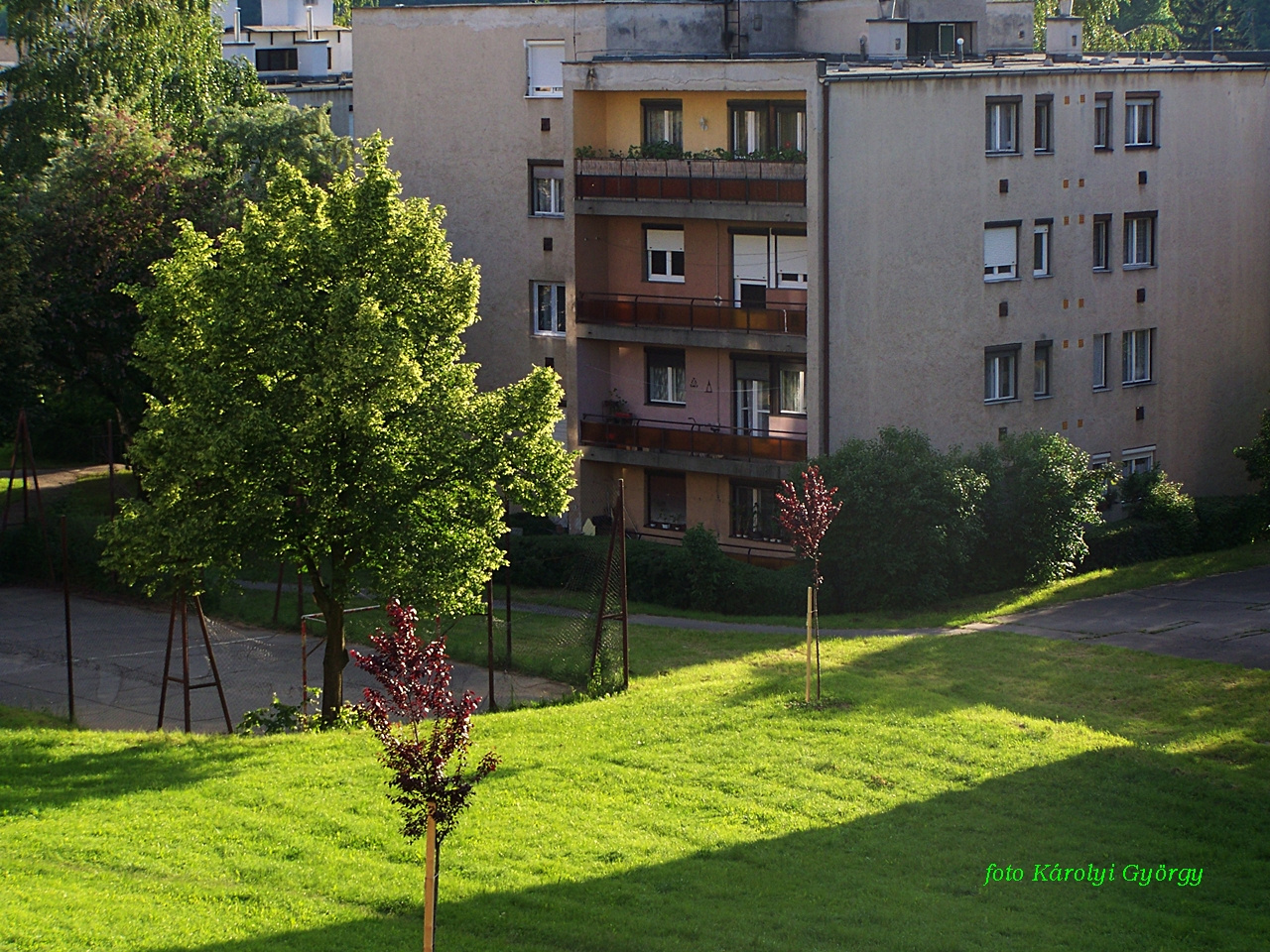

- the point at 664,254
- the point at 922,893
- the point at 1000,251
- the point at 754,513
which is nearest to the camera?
the point at 922,893

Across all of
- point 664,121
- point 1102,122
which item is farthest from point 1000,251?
point 664,121

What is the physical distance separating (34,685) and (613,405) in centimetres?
1867

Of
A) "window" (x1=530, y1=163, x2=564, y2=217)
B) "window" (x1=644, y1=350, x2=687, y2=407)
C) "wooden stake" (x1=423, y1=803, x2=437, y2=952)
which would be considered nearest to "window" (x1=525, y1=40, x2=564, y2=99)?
"window" (x1=530, y1=163, x2=564, y2=217)

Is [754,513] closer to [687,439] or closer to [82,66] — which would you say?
[687,439]

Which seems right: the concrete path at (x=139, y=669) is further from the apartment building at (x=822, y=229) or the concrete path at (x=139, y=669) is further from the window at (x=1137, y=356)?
the window at (x=1137, y=356)

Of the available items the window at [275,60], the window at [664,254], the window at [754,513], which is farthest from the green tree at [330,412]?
the window at [275,60]

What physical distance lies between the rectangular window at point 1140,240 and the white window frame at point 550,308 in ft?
52.7

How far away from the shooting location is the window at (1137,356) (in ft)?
142

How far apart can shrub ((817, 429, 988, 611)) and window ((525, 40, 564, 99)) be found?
14501 millimetres

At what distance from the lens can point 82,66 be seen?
43.2 meters

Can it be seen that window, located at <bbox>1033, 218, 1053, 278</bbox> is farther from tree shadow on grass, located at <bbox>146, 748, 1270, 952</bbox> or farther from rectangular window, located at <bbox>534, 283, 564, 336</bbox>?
tree shadow on grass, located at <bbox>146, 748, 1270, 952</bbox>

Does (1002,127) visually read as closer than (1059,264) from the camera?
Yes

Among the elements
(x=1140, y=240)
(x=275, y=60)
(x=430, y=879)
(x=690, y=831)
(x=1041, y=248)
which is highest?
(x=275, y=60)

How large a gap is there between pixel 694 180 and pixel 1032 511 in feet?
40.5
